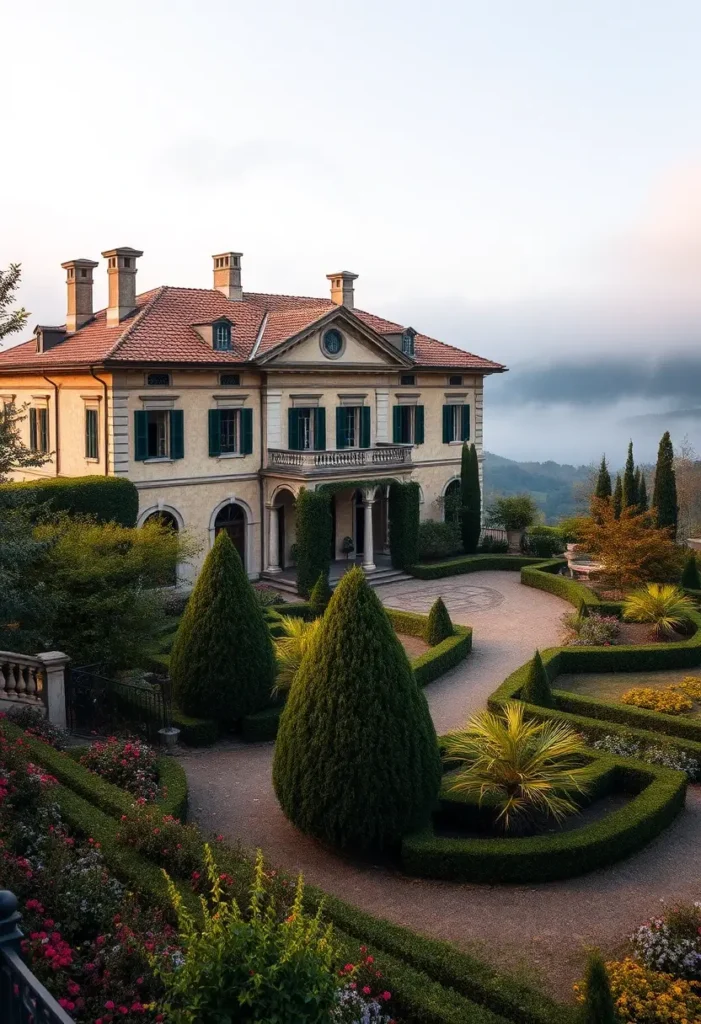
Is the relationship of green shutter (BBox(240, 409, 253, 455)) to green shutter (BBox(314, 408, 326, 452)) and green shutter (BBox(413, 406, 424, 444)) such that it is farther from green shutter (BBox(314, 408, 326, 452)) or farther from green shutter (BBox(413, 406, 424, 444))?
green shutter (BBox(413, 406, 424, 444))

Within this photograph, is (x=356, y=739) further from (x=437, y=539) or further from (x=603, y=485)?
(x=603, y=485)

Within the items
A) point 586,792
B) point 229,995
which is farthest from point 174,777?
point 229,995

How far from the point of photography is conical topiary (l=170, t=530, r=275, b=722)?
1916 cm

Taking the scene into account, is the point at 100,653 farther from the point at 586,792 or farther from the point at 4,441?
the point at 586,792

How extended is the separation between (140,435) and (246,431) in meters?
4.59

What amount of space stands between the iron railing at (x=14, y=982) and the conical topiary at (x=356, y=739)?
27.2ft

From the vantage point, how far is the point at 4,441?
58.7ft

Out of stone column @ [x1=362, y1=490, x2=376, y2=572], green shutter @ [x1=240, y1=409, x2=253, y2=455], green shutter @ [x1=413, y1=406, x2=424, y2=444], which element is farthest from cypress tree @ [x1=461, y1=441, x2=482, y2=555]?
green shutter @ [x1=240, y1=409, x2=253, y2=455]

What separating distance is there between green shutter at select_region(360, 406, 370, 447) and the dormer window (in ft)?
22.9

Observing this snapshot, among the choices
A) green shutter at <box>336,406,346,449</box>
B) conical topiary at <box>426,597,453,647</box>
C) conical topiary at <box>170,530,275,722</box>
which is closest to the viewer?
conical topiary at <box>170,530,275,722</box>

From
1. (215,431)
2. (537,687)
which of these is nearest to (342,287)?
(215,431)

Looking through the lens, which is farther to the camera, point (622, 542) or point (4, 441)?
point (622, 542)

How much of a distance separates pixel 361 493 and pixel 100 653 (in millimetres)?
19631

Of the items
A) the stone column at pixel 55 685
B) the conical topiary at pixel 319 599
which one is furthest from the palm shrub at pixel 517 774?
the conical topiary at pixel 319 599
